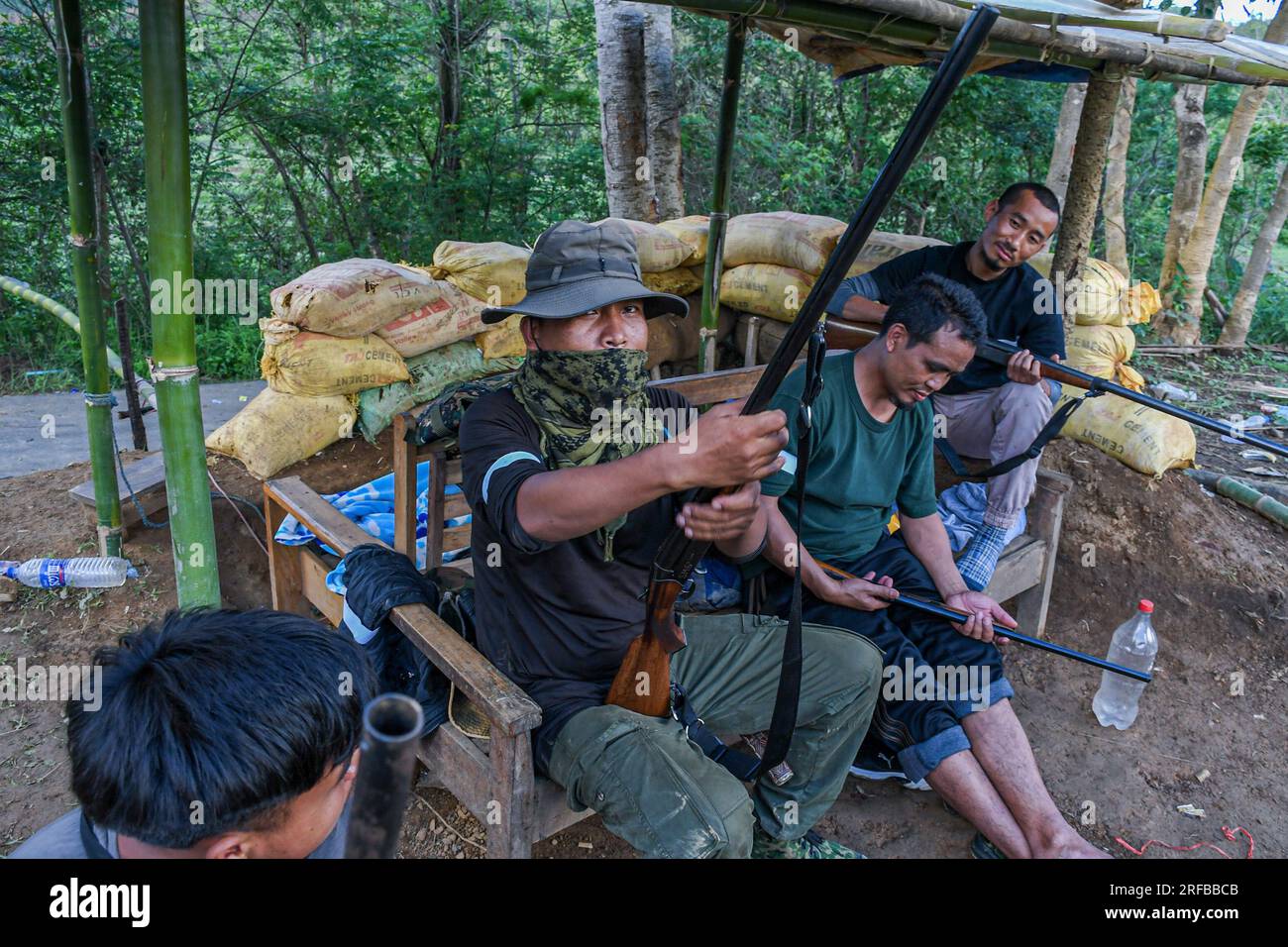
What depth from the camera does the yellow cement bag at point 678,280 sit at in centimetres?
554

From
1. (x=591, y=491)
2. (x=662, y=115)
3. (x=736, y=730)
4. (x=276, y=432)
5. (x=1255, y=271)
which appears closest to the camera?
(x=591, y=491)

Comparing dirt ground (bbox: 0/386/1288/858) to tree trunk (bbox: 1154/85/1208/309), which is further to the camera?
tree trunk (bbox: 1154/85/1208/309)

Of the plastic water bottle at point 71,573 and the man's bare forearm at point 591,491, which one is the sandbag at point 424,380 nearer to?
the plastic water bottle at point 71,573

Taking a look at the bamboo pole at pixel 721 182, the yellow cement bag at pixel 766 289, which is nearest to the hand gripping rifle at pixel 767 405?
the bamboo pole at pixel 721 182

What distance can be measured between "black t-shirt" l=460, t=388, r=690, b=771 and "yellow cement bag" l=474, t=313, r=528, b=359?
126 inches

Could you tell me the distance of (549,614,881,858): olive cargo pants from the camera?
1.95 meters

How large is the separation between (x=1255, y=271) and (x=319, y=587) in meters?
10.0

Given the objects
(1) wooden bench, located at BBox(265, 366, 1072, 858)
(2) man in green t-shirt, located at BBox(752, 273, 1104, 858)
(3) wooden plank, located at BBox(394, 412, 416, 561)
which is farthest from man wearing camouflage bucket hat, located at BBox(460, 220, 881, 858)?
(3) wooden plank, located at BBox(394, 412, 416, 561)

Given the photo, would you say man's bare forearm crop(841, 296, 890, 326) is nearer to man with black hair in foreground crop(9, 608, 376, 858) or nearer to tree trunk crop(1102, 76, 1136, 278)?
man with black hair in foreground crop(9, 608, 376, 858)

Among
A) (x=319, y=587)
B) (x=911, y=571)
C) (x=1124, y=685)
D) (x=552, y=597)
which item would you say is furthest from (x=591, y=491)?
(x=1124, y=685)

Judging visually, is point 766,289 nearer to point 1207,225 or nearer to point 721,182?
point 721,182

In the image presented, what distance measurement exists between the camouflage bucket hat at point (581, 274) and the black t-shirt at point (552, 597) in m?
0.27

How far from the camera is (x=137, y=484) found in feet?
13.6
